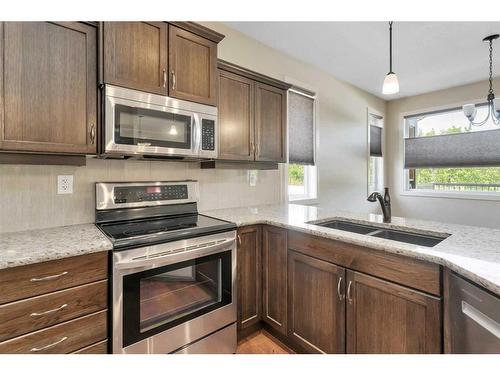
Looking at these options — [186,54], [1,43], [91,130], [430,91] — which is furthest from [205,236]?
[430,91]

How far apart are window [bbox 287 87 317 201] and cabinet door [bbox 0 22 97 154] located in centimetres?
203

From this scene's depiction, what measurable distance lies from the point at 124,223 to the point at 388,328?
162cm

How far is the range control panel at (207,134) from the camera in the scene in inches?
72.1

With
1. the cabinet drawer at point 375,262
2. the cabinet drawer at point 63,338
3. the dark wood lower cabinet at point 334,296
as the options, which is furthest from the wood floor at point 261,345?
the cabinet drawer at point 63,338

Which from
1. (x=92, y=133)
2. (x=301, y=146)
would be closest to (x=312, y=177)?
(x=301, y=146)

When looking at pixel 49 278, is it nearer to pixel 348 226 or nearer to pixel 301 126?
pixel 348 226

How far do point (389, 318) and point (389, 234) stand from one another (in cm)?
58

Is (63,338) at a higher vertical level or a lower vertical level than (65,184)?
lower

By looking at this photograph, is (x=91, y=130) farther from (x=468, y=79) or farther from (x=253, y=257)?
(x=468, y=79)

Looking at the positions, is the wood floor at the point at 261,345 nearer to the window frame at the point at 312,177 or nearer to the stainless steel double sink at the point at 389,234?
the stainless steel double sink at the point at 389,234

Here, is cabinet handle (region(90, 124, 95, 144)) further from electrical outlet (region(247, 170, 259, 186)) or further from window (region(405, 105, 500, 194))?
window (region(405, 105, 500, 194))

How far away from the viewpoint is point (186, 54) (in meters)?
1.76

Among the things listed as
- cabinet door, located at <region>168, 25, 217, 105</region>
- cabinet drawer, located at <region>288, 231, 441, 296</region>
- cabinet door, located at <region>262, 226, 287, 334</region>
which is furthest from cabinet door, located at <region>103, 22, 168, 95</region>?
cabinet drawer, located at <region>288, 231, 441, 296</region>

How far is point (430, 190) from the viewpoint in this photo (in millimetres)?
4234
